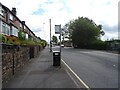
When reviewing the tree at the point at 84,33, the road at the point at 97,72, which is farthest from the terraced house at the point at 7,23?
the tree at the point at 84,33

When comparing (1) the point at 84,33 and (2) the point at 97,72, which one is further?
(1) the point at 84,33

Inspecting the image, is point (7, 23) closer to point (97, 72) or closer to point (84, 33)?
point (97, 72)

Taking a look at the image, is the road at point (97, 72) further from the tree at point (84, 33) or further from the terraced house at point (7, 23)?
the tree at point (84, 33)

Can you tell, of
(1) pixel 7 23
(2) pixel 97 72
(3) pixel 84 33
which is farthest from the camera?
(3) pixel 84 33

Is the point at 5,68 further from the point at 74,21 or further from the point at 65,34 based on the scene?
the point at 65,34

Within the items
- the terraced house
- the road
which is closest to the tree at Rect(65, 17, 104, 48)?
the terraced house

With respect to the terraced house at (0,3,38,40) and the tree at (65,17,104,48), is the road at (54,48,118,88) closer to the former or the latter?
the terraced house at (0,3,38,40)

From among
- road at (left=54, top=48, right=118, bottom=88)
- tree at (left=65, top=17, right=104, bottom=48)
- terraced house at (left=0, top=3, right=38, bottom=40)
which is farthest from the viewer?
tree at (left=65, top=17, right=104, bottom=48)

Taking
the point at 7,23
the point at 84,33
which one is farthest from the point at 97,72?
the point at 84,33

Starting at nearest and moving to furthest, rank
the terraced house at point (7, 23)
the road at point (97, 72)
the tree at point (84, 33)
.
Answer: the road at point (97, 72) < the terraced house at point (7, 23) < the tree at point (84, 33)

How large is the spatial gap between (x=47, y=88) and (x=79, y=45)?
83.3m

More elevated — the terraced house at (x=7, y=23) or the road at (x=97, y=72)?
the terraced house at (x=7, y=23)

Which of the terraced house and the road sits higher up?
the terraced house

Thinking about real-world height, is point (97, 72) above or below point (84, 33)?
below
